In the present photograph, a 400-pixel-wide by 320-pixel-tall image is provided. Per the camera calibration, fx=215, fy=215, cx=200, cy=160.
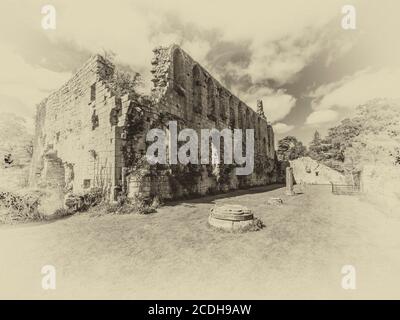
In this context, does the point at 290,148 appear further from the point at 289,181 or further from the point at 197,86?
the point at 197,86

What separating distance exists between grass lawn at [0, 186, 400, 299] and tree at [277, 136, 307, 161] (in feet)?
149

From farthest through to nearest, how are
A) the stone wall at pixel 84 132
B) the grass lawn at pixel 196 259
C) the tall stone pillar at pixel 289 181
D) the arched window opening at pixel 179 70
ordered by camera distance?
the tall stone pillar at pixel 289 181
the arched window opening at pixel 179 70
the stone wall at pixel 84 132
the grass lawn at pixel 196 259

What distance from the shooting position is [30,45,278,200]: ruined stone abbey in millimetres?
8062

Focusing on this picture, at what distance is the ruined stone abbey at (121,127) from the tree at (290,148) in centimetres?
3765

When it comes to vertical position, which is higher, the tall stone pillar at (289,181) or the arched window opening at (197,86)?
the arched window opening at (197,86)

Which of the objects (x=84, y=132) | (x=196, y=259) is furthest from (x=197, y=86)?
(x=196, y=259)

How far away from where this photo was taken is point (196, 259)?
3621mm

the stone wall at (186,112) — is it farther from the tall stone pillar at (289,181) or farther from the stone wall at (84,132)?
the tall stone pillar at (289,181)

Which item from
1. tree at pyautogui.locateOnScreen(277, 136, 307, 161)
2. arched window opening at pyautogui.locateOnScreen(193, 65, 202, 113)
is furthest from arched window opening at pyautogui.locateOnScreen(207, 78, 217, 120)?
tree at pyautogui.locateOnScreen(277, 136, 307, 161)

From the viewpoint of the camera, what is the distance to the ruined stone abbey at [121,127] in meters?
8.06

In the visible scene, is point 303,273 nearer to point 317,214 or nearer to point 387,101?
point 317,214

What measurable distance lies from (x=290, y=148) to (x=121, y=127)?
49207 mm

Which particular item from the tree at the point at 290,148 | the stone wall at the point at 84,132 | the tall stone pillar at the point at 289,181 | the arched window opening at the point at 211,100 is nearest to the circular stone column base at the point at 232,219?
the stone wall at the point at 84,132

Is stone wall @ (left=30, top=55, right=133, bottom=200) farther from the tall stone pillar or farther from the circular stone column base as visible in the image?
the tall stone pillar
